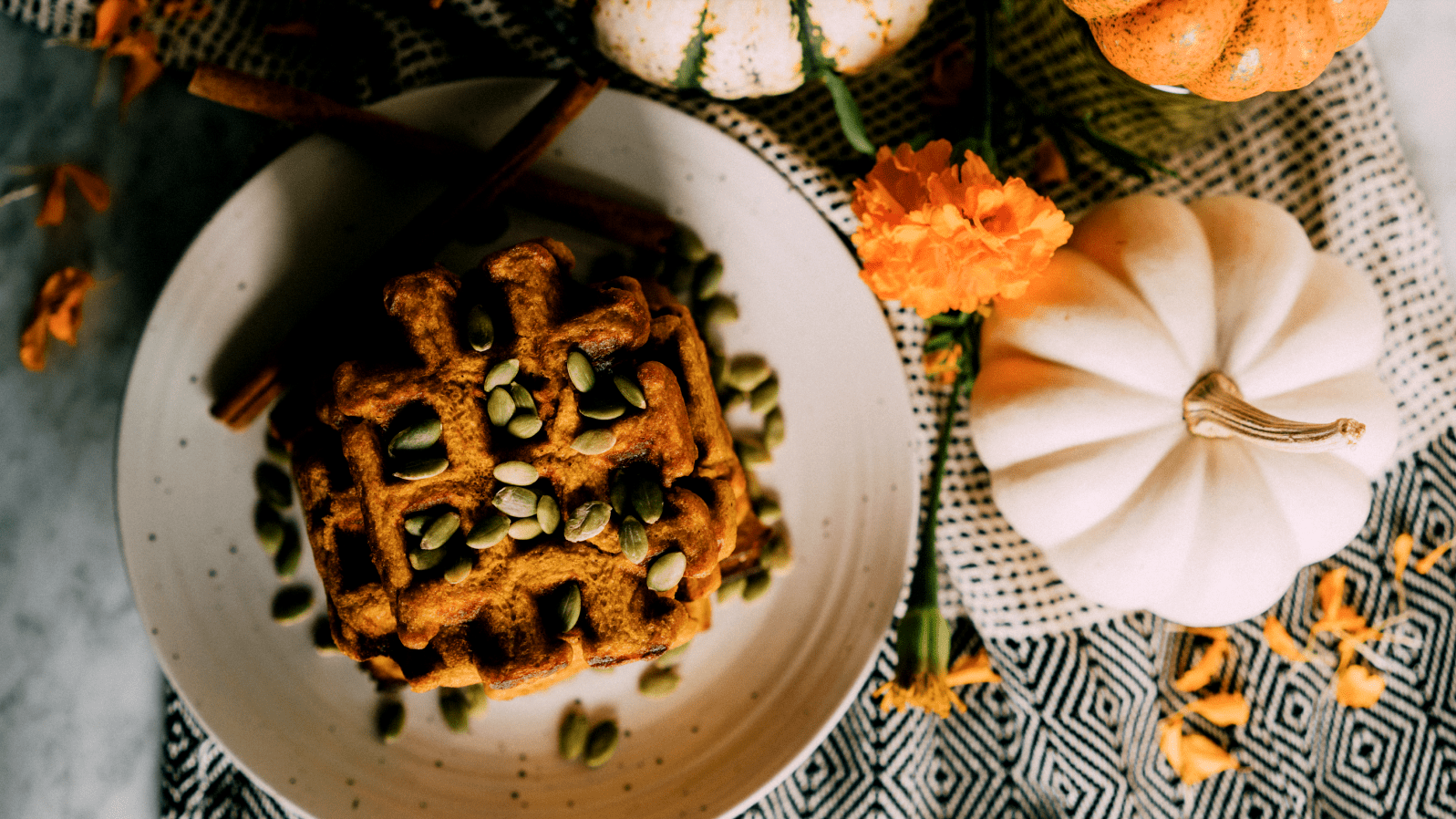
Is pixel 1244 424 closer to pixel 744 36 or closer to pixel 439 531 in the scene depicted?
pixel 744 36

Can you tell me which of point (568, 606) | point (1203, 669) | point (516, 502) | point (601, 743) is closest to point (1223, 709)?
point (1203, 669)

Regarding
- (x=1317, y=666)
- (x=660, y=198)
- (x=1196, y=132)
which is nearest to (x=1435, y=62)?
(x=1196, y=132)

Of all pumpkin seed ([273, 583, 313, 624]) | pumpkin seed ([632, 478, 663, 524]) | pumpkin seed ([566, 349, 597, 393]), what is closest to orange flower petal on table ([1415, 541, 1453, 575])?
pumpkin seed ([632, 478, 663, 524])

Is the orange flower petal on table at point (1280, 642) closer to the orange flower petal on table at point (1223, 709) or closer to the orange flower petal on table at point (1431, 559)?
the orange flower petal on table at point (1223, 709)

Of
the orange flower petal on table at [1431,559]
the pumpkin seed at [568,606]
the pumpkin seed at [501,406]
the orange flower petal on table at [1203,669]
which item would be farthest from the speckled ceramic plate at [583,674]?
the orange flower petal on table at [1431,559]

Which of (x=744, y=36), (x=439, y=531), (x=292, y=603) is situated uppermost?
(x=744, y=36)
